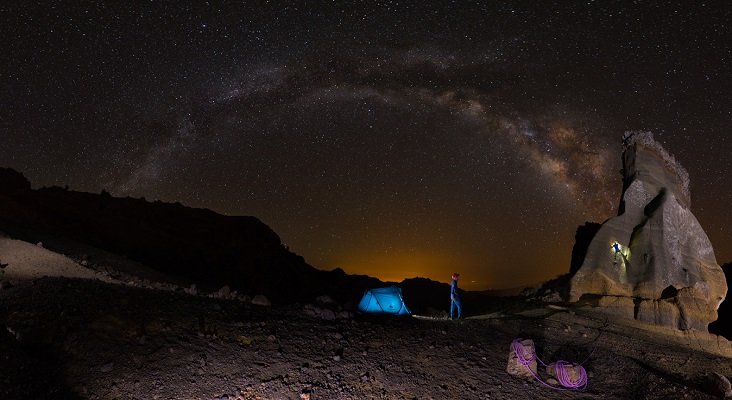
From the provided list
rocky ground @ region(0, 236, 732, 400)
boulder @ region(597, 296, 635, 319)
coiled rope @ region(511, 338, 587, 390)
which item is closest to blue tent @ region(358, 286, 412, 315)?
rocky ground @ region(0, 236, 732, 400)

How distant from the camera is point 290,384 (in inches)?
332

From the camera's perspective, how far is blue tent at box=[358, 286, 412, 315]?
15438 mm

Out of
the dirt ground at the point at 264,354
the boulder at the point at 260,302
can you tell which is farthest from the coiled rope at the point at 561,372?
the boulder at the point at 260,302

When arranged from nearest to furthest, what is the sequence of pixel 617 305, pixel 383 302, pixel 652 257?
pixel 383 302 < pixel 617 305 < pixel 652 257

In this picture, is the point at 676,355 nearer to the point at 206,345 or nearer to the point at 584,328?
the point at 584,328

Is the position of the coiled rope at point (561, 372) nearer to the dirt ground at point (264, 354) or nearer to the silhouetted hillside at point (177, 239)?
the dirt ground at point (264, 354)

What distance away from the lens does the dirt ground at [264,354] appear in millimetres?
7891

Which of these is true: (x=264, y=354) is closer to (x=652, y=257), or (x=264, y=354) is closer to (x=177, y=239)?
(x=652, y=257)

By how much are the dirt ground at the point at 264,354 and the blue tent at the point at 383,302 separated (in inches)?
100

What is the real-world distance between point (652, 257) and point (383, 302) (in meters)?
11.3

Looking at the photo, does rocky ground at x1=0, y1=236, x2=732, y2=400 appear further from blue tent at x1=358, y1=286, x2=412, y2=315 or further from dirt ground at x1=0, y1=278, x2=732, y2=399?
blue tent at x1=358, y1=286, x2=412, y2=315

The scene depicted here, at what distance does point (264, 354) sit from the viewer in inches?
365

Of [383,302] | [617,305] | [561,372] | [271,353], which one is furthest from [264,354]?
[617,305]

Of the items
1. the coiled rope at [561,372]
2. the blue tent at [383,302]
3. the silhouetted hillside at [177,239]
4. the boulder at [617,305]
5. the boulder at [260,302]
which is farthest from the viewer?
the silhouetted hillside at [177,239]
